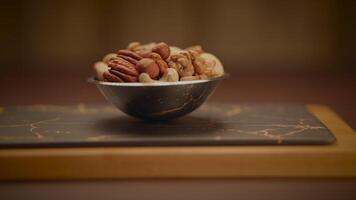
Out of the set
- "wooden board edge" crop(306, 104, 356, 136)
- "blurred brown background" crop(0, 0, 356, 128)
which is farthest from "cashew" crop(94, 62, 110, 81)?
"blurred brown background" crop(0, 0, 356, 128)

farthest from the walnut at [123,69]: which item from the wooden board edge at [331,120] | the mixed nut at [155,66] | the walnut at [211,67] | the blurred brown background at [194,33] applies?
the blurred brown background at [194,33]

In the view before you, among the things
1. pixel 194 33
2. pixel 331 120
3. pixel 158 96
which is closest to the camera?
pixel 158 96

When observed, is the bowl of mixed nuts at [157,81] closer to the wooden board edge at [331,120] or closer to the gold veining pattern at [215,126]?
the gold veining pattern at [215,126]

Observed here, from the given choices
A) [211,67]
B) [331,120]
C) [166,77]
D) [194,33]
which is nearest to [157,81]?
[166,77]

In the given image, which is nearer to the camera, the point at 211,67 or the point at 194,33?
the point at 211,67

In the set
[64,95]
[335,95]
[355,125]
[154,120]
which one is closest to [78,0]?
[64,95]

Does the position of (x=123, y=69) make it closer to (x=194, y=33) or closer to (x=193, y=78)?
(x=193, y=78)
